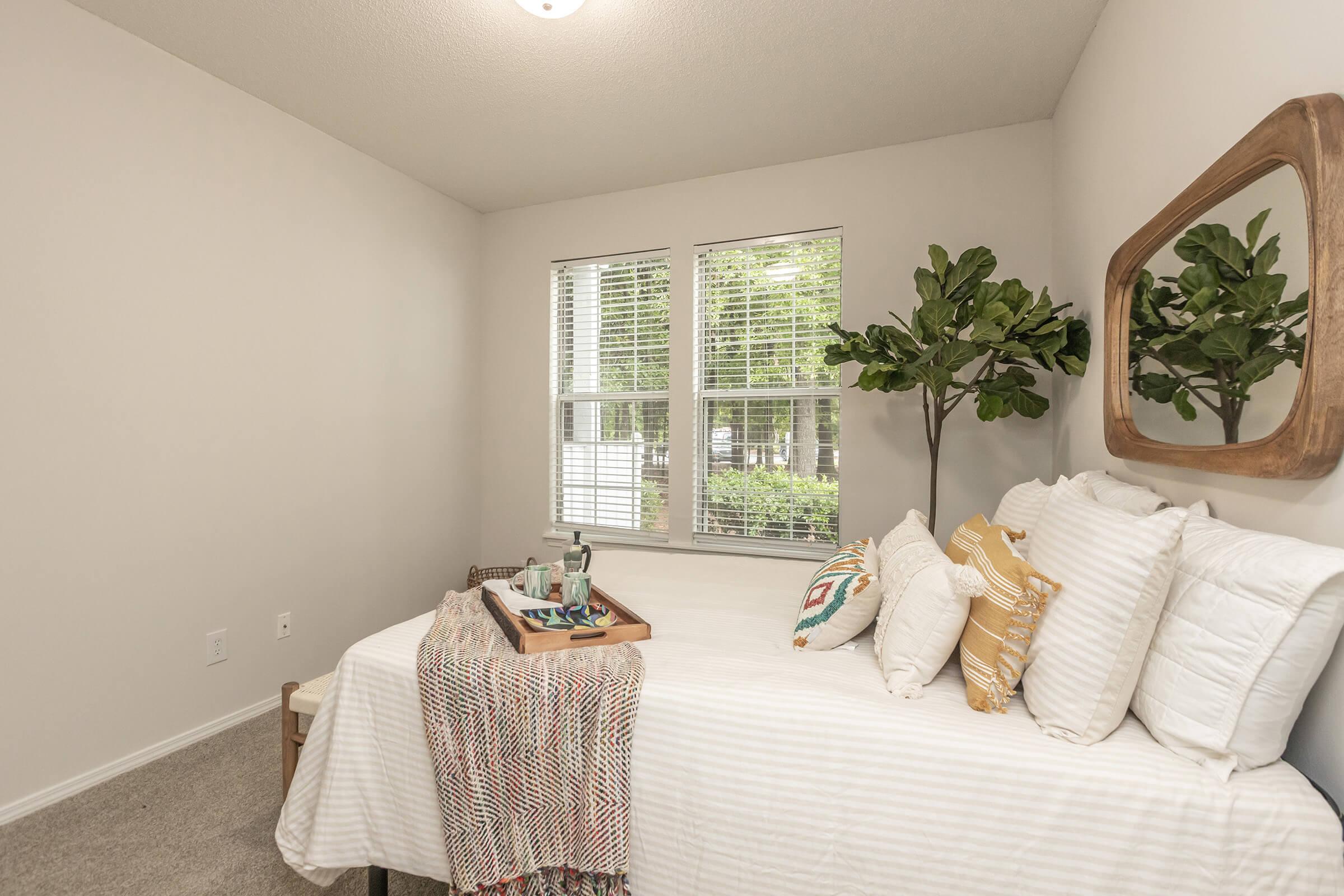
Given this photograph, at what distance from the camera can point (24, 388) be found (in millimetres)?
2066

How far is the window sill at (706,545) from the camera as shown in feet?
11.4

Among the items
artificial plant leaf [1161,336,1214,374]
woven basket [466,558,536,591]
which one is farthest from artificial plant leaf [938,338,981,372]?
woven basket [466,558,536,591]

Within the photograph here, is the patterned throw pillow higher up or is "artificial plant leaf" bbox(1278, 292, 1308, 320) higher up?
"artificial plant leaf" bbox(1278, 292, 1308, 320)

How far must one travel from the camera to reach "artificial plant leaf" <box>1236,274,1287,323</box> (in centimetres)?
121

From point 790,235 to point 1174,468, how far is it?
7.38ft

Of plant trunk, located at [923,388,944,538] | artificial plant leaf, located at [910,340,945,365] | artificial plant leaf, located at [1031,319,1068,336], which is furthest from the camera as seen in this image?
plant trunk, located at [923,388,944,538]

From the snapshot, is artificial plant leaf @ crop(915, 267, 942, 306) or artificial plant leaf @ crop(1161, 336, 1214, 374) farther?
artificial plant leaf @ crop(915, 267, 942, 306)

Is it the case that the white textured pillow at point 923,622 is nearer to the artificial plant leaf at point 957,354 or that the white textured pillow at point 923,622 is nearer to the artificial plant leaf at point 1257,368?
the artificial plant leaf at point 1257,368

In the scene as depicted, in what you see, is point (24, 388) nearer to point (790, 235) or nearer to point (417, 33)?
point (417, 33)

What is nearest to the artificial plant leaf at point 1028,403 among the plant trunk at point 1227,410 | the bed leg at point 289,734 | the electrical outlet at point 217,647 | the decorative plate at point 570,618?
the plant trunk at point 1227,410

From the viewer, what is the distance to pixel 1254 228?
1301 millimetres

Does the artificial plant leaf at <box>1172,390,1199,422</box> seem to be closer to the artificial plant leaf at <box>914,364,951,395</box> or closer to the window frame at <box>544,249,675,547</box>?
the artificial plant leaf at <box>914,364,951,395</box>

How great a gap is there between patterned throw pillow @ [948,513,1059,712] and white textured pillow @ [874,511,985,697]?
4 cm

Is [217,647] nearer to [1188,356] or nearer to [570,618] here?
[570,618]
